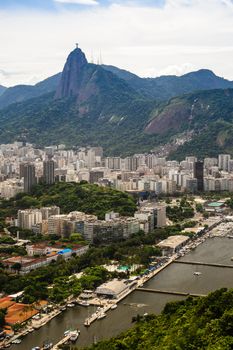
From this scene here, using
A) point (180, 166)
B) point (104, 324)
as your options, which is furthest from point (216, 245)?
point (180, 166)

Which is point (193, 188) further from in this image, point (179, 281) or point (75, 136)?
point (75, 136)

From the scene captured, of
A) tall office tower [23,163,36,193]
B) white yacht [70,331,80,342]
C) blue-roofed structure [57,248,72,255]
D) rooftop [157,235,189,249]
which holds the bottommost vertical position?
white yacht [70,331,80,342]

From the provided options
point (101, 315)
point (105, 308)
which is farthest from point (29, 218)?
point (101, 315)

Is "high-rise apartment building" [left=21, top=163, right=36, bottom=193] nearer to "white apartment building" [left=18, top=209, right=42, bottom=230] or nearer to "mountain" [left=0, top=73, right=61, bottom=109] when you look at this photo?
"white apartment building" [left=18, top=209, right=42, bottom=230]

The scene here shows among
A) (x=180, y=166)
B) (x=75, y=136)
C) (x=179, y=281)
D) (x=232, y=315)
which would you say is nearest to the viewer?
(x=232, y=315)

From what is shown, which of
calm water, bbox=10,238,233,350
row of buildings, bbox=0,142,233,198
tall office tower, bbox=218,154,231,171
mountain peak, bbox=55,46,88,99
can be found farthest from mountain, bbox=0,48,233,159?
calm water, bbox=10,238,233,350

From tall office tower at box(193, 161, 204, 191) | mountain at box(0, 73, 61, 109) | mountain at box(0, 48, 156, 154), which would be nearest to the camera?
tall office tower at box(193, 161, 204, 191)
